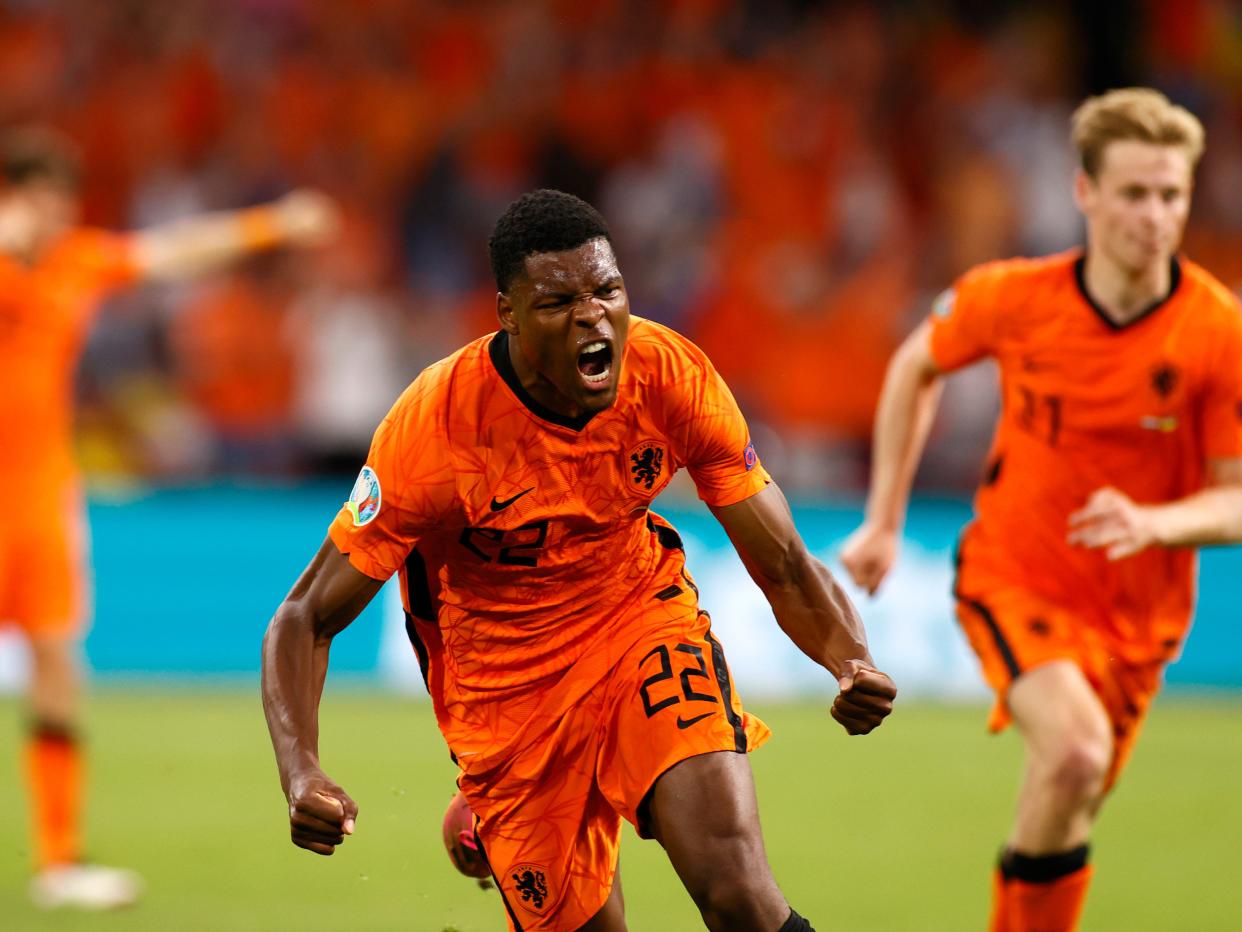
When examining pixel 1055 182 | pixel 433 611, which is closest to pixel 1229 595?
pixel 1055 182

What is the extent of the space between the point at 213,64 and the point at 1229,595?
877cm

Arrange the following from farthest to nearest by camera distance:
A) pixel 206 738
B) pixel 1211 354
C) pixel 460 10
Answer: pixel 460 10, pixel 206 738, pixel 1211 354

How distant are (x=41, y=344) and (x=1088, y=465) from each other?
14.2ft

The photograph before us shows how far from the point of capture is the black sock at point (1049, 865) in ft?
17.1

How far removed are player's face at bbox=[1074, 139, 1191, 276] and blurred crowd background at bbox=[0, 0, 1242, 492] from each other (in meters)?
6.98

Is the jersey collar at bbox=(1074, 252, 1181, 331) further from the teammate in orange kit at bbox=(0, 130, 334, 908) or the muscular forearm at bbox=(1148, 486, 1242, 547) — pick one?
the teammate in orange kit at bbox=(0, 130, 334, 908)

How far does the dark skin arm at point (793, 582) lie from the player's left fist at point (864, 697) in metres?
0.23

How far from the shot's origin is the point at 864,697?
13.0 ft

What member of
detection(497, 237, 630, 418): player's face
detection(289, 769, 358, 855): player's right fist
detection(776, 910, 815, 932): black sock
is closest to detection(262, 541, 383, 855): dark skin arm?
detection(289, 769, 358, 855): player's right fist

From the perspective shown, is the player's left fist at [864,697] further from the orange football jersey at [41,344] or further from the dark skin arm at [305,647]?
the orange football jersey at [41,344]

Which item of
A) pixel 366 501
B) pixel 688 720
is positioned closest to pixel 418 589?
pixel 366 501

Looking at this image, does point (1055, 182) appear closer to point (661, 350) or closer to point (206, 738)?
point (206, 738)

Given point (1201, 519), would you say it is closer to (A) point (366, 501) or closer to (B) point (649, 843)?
(A) point (366, 501)

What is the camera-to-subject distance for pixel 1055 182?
44.0ft
